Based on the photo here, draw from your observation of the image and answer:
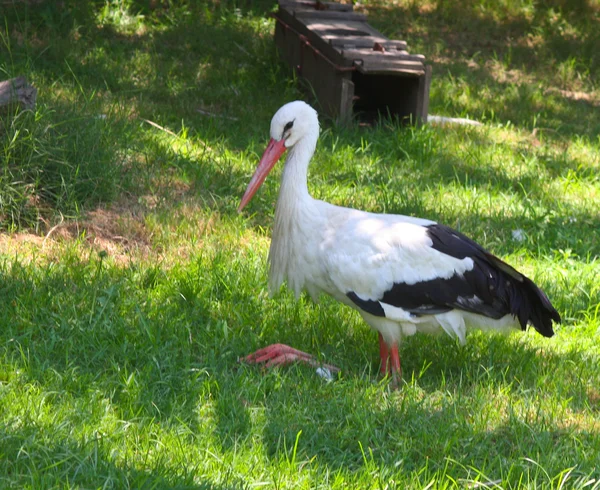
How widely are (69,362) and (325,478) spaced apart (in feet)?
4.46

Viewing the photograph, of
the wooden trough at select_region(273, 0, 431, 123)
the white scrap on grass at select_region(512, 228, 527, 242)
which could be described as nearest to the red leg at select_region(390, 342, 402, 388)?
the white scrap on grass at select_region(512, 228, 527, 242)

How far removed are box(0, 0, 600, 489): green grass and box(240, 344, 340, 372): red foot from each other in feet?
0.23

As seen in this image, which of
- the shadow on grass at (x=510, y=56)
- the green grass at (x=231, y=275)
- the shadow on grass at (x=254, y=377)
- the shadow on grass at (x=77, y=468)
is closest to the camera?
the shadow on grass at (x=77, y=468)

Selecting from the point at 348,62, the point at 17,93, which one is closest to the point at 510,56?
the point at 348,62

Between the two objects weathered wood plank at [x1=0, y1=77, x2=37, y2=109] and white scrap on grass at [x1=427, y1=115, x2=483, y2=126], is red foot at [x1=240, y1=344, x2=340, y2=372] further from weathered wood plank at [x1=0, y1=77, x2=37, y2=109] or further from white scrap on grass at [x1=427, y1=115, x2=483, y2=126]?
white scrap on grass at [x1=427, y1=115, x2=483, y2=126]

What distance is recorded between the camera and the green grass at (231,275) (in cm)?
360

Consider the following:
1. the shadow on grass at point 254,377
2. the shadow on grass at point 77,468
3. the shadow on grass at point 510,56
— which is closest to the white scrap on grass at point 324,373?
the shadow on grass at point 254,377

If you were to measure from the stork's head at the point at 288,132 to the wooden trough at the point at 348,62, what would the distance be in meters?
2.74

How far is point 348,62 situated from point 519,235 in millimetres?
2204

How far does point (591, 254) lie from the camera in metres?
5.99

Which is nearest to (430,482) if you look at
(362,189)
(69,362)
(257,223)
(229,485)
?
(229,485)

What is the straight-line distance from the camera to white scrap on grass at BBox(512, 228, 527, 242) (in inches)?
240

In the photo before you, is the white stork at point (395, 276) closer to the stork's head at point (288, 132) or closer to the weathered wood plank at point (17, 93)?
the stork's head at point (288, 132)

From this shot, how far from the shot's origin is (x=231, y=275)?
16.9 feet
